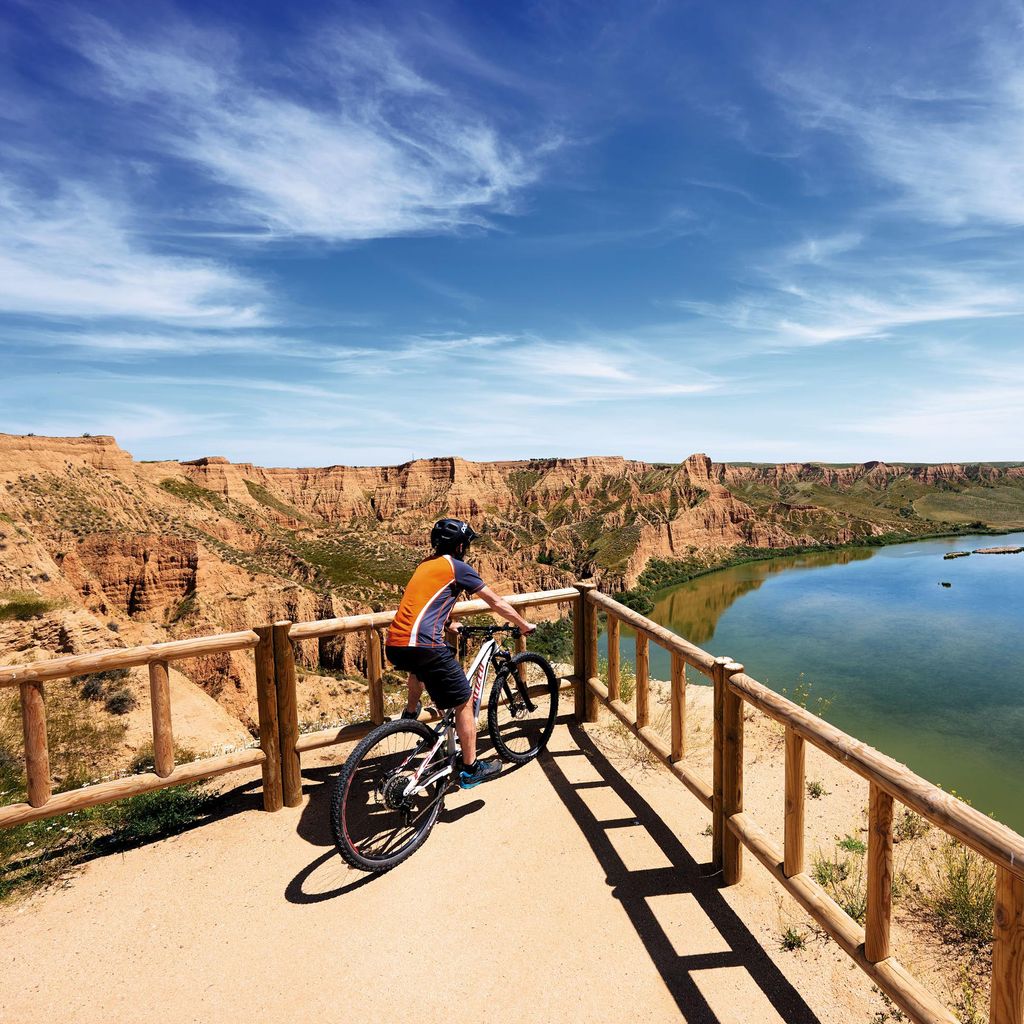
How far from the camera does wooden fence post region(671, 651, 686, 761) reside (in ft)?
14.0

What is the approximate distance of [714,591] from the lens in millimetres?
82438

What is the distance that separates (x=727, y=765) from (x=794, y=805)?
0.58 meters

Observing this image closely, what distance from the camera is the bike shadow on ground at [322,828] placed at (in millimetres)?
3707

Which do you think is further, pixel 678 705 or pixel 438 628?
pixel 678 705

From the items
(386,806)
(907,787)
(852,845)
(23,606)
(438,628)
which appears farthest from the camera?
(23,606)

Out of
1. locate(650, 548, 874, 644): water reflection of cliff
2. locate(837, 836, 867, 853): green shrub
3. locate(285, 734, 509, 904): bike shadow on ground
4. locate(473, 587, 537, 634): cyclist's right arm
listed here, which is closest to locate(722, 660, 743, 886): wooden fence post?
locate(473, 587, 537, 634): cyclist's right arm

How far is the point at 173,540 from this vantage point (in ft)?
98.3

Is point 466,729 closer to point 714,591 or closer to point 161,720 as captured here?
point 161,720

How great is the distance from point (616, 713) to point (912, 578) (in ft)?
316

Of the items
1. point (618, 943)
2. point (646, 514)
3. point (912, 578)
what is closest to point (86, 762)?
point (618, 943)

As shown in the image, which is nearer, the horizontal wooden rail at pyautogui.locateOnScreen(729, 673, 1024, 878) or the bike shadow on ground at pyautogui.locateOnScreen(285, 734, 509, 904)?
the horizontal wooden rail at pyautogui.locateOnScreen(729, 673, 1024, 878)

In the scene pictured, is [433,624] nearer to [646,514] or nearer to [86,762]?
[86,762]

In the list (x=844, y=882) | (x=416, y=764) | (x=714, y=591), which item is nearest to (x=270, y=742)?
(x=416, y=764)

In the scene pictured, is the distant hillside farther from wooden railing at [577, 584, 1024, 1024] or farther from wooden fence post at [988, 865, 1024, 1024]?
wooden fence post at [988, 865, 1024, 1024]
